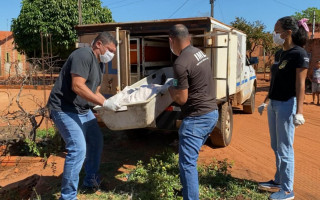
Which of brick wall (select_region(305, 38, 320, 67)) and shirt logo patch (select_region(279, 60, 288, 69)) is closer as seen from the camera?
shirt logo patch (select_region(279, 60, 288, 69))

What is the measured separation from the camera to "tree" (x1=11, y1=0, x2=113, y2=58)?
1670 cm

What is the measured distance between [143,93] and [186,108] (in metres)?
0.70

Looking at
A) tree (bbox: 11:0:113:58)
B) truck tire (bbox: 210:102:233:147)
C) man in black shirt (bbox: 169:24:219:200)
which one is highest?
tree (bbox: 11:0:113:58)

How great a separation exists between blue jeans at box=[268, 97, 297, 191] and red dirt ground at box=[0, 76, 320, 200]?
502 mm

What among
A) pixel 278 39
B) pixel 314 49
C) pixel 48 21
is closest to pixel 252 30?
pixel 314 49

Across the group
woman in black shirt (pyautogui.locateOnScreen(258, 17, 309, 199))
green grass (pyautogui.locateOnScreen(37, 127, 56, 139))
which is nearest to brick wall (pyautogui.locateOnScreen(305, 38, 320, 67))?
woman in black shirt (pyautogui.locateOnScreen(258, 17, 309, 199))

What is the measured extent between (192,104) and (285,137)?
3.77 ft

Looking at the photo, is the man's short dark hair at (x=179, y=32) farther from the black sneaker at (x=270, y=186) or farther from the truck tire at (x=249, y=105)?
the truck tire at (x=249, y=105)

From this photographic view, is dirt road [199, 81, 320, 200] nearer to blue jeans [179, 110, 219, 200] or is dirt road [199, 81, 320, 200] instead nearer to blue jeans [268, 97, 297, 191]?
blue jeans [268, 97, 297, 191]

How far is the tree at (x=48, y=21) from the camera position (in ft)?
54.8

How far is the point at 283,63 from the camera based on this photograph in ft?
10.6

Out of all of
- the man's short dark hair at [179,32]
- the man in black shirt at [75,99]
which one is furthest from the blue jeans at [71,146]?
the man's short dark hair at [179,32]

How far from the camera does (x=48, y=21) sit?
16.9 meters

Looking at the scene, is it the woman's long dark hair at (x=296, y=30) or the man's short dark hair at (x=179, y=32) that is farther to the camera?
the woman's long dark hair at (x=296, y=30)
